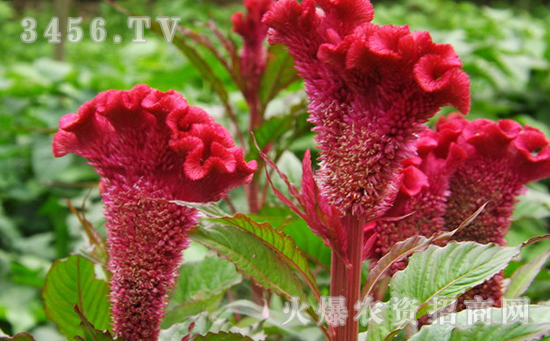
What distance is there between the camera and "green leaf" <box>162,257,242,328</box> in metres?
1.11

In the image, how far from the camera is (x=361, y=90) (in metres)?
0.78

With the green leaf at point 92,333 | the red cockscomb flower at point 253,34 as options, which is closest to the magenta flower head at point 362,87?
the green leaf at point 92,333

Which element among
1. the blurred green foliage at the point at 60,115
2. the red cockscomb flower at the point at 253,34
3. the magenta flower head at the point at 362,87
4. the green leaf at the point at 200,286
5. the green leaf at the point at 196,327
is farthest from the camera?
the blurred green foliage at the point at 60,115

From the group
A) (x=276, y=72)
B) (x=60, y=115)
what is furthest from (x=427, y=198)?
(x=60, y=115)

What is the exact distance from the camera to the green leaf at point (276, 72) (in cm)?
166

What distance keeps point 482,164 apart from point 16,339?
2.61 ft

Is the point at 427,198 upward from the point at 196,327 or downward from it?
upward

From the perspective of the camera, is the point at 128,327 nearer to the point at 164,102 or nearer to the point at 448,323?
the point at 164,102

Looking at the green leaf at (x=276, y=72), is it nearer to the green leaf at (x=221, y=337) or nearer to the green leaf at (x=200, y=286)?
the green leaf at (x=200, y=286)

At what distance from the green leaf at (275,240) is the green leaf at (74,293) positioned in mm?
325

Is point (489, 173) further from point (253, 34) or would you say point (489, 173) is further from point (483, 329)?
point (253, 34)

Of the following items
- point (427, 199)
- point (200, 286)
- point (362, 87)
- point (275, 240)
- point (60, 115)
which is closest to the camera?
point (362, 87)

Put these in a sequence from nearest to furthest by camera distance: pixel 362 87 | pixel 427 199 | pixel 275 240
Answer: pixel 362 87, pixel 275 240, pixel 427 199

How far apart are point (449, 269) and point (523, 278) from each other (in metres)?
0.28
